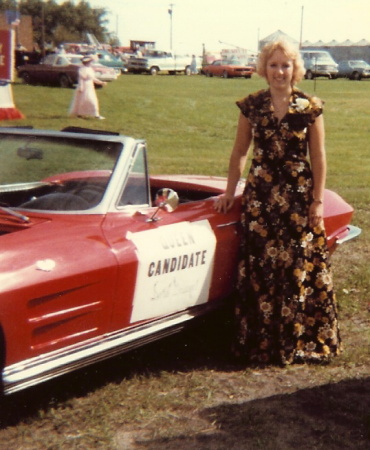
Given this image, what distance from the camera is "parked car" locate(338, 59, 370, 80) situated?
4138 centimetres

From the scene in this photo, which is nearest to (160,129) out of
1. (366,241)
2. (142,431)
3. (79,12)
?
(366,241)

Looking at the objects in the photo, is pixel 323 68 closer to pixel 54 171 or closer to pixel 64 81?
pixel 64 81

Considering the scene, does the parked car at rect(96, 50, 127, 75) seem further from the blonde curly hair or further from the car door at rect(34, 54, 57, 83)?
the blonde curly hair

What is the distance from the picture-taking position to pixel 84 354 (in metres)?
3.30

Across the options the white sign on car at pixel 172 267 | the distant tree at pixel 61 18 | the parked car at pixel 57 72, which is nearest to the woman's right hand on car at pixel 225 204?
the white sign on car at pixel 172 267

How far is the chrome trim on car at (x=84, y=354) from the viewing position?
303 cm

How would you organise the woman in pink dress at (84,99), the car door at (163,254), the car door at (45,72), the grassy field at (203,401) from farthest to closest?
the car door at (45,72) < the woman in pink dress at (84,99) < the car door at (163,254) < the grassy field at (203,401)

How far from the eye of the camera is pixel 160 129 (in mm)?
16375

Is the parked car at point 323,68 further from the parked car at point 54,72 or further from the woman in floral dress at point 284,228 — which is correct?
the woman in floral dress at point 284,228

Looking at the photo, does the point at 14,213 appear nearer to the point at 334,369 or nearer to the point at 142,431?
the point at 142,431

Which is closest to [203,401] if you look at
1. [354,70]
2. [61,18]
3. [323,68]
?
[323,68]

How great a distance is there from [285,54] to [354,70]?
39.3 meters

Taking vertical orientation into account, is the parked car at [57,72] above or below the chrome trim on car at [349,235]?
below

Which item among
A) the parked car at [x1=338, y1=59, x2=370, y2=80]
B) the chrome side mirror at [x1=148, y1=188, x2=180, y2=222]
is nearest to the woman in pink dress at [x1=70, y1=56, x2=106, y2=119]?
the chrome side mirror at [x1=148, y1=188, x2=180, y2=222]
